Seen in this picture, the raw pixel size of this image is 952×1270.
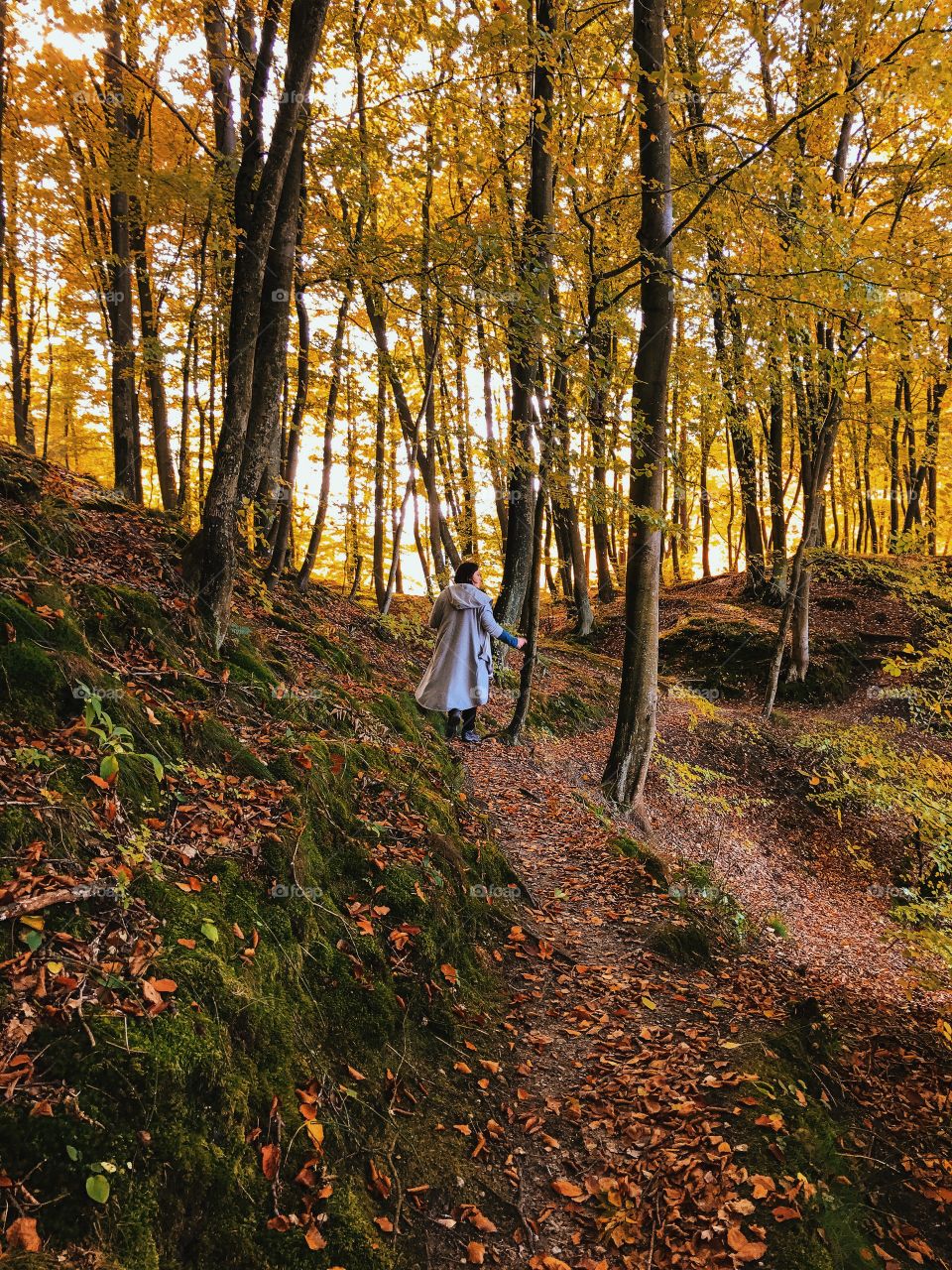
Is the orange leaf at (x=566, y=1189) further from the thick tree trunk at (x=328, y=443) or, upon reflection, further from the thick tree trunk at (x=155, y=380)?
the thick tree trunk at (x=155, y=380)

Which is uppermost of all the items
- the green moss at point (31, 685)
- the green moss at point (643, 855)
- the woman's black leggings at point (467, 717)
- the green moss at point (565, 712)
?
the green moss at point (31, 685)

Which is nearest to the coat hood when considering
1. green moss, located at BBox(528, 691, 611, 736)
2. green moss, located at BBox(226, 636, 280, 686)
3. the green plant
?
green moss, located at BBox(226, 636, 280, 686)

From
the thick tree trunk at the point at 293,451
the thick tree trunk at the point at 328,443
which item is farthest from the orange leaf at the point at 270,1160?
the thick tree trunk at the point at 328,443

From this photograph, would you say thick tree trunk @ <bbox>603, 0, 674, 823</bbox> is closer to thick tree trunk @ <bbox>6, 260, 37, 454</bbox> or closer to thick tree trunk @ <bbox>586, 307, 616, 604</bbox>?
thick tree trunk @ <bbox>586, 307, 616, 604</bbox>

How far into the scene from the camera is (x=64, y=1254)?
1759 millimetres

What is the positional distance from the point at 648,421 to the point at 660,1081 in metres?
6.56

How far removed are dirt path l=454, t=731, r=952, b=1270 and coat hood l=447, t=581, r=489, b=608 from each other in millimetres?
2458

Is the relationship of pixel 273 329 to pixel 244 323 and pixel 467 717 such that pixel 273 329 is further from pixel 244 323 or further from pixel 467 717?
pixel 467 717

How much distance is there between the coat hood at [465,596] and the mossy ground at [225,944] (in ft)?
6.60

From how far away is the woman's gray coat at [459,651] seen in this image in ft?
24.4

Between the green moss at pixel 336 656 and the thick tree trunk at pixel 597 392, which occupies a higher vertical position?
the thick tree trunk at pixel 597 392

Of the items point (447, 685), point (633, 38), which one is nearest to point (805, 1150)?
point (447, 685)

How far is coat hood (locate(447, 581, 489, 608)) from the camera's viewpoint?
24.2 ft

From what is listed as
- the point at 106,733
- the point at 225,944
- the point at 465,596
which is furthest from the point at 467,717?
the point at 225,944
